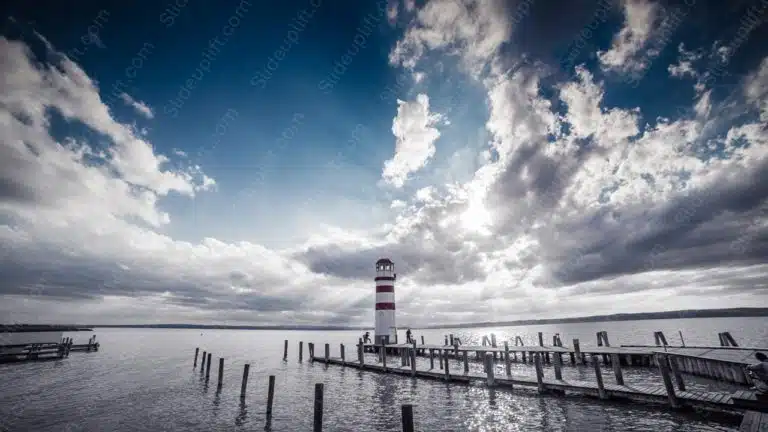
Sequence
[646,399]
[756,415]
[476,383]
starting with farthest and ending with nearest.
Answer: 1. [476,383]
2. [646,399]
3. [756,415]

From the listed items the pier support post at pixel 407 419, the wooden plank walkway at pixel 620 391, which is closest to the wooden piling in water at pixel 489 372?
the wooden plank walkway at pixel 620 391

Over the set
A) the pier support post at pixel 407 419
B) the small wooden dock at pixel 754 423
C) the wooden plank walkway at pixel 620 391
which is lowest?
the wooden plank walkway at pixel 620 391

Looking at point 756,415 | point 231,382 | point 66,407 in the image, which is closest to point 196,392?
point 231,382

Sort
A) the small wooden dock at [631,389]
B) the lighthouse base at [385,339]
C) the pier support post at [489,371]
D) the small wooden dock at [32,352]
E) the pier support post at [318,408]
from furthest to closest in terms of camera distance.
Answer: the small wooden dock at [32,352]
the lighthouse base at [385,339]
the pier support post at [489,371]
the small wooden dock at [631,389]
the pier support post at [318,408]

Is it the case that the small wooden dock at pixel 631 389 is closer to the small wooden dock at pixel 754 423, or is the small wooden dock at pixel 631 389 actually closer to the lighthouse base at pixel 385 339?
the small wooden dock at pixel 754 423

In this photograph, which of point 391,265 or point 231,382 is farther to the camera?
point 391,265

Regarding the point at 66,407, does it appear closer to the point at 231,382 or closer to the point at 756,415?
the point at 231,382

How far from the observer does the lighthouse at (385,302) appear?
41.7 m

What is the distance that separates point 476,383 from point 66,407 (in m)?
26.6

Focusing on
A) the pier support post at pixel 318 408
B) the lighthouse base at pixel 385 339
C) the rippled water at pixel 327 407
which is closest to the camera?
the pier support post at pixel 318 408

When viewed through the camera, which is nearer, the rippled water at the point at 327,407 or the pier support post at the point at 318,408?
the pier support post at the point at 318,408

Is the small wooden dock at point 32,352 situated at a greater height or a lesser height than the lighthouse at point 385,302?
lesser

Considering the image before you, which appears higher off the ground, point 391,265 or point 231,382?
point 391,265

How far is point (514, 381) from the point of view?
75.1 ft
